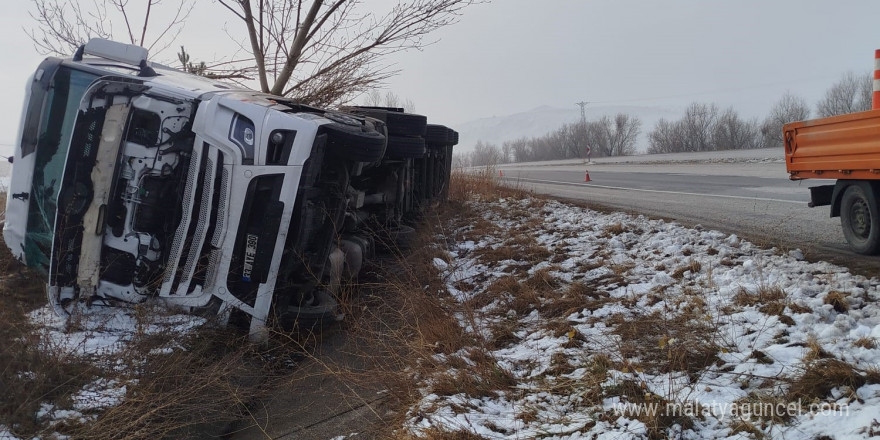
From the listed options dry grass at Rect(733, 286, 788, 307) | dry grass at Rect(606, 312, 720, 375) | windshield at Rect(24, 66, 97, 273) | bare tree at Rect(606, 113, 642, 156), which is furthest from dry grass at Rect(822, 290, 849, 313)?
bare tree at Rect(606, 113, 642, 156)

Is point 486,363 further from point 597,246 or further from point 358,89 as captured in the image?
point 358,89

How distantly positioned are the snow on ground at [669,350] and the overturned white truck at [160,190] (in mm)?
1667

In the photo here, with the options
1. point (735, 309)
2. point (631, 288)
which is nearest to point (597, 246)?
point (631, 288)

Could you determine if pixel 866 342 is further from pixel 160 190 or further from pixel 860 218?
pixel 160 190

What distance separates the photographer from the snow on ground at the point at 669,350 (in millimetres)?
3131

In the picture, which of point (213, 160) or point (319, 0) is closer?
point (213, 160)

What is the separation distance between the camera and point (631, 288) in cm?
525

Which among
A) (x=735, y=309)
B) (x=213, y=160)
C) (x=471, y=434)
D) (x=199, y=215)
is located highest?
(x=213, y=160)

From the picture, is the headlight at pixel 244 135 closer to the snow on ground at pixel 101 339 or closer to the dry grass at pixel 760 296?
the snow on ground at pixel 101 339

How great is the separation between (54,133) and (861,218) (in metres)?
7.10

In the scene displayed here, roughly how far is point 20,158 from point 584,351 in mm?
4441

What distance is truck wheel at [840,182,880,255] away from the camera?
5613mm

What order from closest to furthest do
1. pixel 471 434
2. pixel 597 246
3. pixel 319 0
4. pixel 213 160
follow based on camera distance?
pixel 471 434
pixel 213 160
pixel 597 246
pixel 319 0

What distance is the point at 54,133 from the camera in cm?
461
